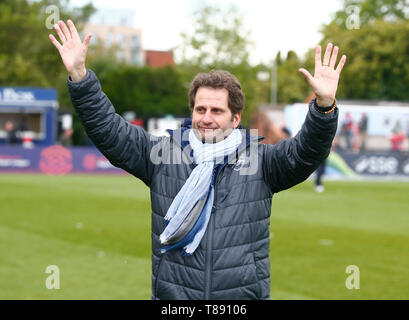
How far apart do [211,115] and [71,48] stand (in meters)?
0.85

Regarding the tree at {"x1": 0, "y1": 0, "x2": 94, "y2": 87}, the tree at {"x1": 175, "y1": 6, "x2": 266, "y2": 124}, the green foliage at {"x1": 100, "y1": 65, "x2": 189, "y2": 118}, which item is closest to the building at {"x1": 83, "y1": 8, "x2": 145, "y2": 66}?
the tree at {"x1": 0, "y1": 0, "x2": 94, "y2": 87}

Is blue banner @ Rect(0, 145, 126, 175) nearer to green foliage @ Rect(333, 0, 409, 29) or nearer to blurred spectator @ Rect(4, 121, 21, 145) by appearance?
blurred spectator @ Rect(4, 121, 21, 145)

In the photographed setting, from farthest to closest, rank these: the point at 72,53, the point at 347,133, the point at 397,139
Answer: the point at 397,139 → the point at 347,133 → the point at 72,53

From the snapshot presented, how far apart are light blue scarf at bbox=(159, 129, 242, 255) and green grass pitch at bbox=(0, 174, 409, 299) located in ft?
12.9

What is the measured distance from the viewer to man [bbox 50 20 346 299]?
11.9 feet

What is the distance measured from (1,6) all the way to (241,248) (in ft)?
220

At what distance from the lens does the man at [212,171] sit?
3.63m

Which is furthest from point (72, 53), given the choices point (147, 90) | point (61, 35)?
point (147, 90)

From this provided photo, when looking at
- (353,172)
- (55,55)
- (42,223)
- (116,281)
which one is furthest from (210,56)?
(116,281)

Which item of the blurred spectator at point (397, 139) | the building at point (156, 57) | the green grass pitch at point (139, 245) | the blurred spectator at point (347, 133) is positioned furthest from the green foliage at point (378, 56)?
the building at point (156, 57)

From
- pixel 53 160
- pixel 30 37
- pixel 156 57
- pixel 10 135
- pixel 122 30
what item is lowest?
pixel 53 160

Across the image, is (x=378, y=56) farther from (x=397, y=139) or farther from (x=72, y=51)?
(x=72, y=51)

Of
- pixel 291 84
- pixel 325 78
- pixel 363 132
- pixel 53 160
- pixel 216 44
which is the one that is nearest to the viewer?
pixel 325 78

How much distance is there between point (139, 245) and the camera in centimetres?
1093
